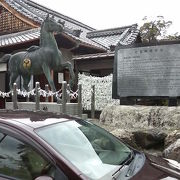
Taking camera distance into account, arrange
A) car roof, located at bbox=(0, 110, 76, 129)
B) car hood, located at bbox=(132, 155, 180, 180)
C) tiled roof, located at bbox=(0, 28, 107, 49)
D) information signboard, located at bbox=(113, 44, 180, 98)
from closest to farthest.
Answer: car hood, located at bbox=(132, 155, 180, 180), car roof, located at bbox=(0, 110, 76, 129), information signboard, located at bbox=(113, 44, 180, 98), tiled roof, located at bbox=(0, 28, 107, 49)

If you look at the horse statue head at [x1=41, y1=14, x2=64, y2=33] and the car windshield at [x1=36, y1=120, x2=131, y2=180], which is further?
the horse statue head at [x1=41, y1=14, x2=64, y2=33]

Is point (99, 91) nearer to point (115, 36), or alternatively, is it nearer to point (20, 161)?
point (115, 36)

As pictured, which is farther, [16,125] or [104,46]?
[104,46]

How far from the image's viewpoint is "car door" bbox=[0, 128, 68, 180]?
2592mm

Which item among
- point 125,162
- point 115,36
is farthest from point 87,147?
point 115,36

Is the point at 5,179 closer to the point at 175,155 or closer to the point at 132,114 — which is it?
the point at 175,155

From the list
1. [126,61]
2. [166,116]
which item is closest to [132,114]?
[166,116]

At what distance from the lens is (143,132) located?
6637 mm

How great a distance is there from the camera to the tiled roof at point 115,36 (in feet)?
58.6

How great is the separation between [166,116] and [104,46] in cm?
1092

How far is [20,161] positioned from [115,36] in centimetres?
1726

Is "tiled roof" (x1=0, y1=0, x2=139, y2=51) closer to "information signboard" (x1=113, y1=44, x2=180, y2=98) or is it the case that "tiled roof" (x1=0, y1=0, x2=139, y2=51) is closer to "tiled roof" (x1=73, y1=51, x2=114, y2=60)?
"tiled roof" (x1=73, y1=51, x2=114, y2=60)

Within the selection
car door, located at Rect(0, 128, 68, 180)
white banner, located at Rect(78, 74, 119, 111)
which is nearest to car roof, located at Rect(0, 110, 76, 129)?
car door, located at Rect(0, 128, 68, 180)

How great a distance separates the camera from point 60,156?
2.62m
